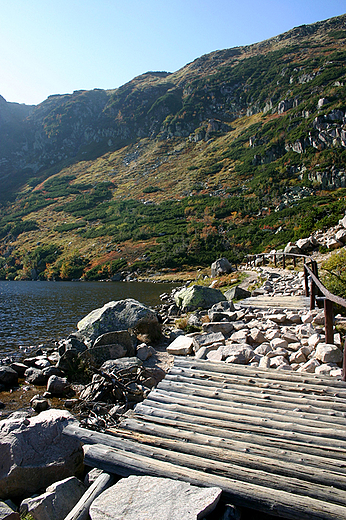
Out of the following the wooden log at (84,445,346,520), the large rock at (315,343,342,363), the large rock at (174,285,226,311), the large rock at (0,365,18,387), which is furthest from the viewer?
the large rock at (174,285,226,311)

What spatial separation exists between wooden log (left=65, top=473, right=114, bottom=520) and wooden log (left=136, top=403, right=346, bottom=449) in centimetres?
105

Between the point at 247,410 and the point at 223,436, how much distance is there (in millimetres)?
649

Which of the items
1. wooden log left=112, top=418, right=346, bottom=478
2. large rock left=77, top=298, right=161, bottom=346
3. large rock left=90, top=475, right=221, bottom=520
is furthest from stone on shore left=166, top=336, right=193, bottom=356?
large rock left=90, top=475, right=221, bottom=520

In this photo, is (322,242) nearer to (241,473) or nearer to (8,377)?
(8,377)

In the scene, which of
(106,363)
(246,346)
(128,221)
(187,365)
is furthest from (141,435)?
(128,221)

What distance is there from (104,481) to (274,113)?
132555 millimetres

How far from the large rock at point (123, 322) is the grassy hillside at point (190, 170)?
1978 cm

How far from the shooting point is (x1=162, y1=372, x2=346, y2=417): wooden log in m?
3.93

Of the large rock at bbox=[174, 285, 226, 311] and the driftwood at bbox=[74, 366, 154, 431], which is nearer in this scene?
the driftwood at bbox=[74, 366, 154, 431]

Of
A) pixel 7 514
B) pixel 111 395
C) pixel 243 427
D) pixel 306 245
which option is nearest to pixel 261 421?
pixel 243 427

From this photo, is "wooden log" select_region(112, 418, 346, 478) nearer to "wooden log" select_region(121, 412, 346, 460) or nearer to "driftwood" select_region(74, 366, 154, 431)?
"wooden log" select_region(121, 412, 346, 460)

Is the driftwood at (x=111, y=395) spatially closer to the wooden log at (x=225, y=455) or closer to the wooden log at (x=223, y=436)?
the wooden log at (x=223, y=436)

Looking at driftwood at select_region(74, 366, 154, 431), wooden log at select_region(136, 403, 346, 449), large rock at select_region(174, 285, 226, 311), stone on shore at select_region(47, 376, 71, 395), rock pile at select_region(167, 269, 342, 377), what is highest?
wooden log at select_region(136, 403, 346, 449)

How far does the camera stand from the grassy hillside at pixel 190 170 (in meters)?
62.8
